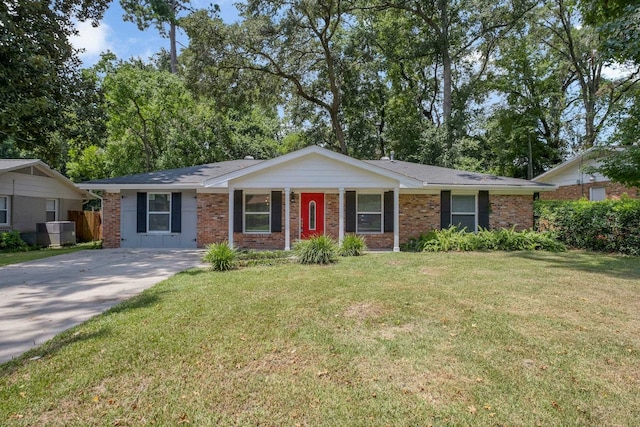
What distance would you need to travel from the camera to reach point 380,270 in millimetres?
8016

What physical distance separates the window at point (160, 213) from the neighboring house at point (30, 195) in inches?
259

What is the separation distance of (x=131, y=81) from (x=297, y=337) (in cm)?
2040

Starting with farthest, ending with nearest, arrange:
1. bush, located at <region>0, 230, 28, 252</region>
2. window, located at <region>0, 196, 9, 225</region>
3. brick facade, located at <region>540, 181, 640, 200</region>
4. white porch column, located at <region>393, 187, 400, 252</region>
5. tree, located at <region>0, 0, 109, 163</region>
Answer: brick facade, located at <region>540, 181, 640, 200</region>, window, located at <region>0, 196, 9, 225</region>, bush, located at <region>0, 230, 28, 252</region>, white porch column, located at <region>393, 187, 400, 252</region>, tree, located at <region>0, 0, 109, 163</region>

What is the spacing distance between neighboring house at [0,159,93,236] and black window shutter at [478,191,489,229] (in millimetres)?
18833

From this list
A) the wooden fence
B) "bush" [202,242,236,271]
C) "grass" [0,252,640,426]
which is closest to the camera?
"grass" [0,252,640,426]

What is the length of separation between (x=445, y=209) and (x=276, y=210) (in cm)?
634

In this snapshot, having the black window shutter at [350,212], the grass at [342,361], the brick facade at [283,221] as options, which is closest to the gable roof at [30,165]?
the brick facade at [283,221]

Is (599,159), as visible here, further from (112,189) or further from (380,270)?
(112,189)

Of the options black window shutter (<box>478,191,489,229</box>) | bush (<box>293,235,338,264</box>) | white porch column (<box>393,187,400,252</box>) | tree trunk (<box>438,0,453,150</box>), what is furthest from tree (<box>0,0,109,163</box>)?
tree trunk (<box>438,0,453,150</box>)

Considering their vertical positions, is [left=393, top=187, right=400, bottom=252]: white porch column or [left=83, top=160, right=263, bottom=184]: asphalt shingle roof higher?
[left=83, top=160, right=263, bottom=184]: asphalt shingle roof

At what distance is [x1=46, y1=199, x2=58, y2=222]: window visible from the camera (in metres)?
16.9

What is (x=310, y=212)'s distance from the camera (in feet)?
42.8

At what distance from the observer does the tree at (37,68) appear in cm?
967

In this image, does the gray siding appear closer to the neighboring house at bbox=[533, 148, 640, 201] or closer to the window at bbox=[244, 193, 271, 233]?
the window at bbox=[244, 193, 271, 233]
